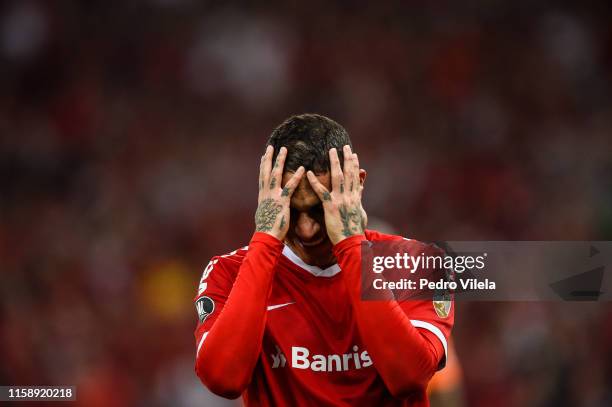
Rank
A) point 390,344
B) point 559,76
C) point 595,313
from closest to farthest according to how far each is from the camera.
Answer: point 390,344
point 595,313
point 559,76

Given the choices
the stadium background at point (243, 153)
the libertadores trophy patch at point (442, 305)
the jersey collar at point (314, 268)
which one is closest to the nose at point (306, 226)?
the jersey collar at point (314, 268)

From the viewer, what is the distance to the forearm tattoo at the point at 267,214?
2113 mm

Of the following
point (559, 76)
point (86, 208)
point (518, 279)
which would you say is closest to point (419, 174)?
point (559, 76)

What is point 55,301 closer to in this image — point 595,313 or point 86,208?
point 86,208

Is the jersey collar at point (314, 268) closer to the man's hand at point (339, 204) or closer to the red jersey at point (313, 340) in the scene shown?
the red jersey at point (313, 340)

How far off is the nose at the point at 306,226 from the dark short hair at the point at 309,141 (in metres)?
0.13

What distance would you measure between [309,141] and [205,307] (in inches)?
20.4

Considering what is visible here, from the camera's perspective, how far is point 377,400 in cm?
215

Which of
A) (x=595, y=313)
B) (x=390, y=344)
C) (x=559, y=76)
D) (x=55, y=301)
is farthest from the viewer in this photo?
(x=559, y=76)

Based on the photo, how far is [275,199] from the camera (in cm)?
211

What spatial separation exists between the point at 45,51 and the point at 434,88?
4681mm

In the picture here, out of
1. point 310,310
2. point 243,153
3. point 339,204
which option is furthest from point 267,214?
point 243,153

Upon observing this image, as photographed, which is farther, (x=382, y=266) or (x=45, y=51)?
(x=45, y=51)

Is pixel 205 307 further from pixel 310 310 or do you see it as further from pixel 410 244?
pixel 410 244
